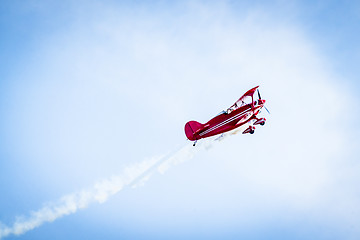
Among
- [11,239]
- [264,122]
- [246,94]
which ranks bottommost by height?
[264,122]

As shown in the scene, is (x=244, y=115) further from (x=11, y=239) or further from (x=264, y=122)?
(x=11, y=239)

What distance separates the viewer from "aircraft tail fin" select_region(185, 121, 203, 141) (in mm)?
39312

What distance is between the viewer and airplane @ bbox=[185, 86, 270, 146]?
3906 centimetres

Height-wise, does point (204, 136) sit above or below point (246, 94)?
below

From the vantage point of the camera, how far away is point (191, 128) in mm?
39531

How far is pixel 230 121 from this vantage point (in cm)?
3953

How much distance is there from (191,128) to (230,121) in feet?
15.1

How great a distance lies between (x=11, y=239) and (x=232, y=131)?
186 m

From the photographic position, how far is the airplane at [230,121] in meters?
39.1

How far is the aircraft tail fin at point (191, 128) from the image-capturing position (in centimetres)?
3931

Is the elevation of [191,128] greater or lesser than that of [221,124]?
greater

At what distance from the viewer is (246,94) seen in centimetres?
4047

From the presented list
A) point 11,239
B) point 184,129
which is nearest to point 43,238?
point 11,239

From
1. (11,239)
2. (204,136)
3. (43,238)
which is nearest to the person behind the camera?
(204,136)
